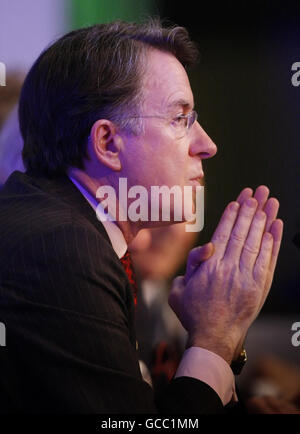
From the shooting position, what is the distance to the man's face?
104cm

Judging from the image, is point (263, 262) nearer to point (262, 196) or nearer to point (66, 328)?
point (262, 196)

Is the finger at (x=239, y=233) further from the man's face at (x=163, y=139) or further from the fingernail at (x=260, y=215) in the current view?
the man's face at (x=163, y=139)

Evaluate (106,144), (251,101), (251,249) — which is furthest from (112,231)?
(251,101)

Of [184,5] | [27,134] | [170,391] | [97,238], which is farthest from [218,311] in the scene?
[184,5]

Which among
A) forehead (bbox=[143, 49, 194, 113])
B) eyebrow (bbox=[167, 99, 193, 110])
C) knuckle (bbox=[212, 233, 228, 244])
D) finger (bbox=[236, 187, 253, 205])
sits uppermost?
forehead (bbox=[143, 49, 194, 113])

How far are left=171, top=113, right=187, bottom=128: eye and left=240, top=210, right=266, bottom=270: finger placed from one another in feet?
0.79

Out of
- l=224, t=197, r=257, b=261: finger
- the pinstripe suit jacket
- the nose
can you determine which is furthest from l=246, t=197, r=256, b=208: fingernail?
the pinstripe suit jacket

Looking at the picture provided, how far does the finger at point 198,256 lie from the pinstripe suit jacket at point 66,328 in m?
0.22

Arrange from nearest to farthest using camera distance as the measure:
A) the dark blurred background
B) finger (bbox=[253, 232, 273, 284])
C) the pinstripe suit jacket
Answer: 1. the pinstripe suit jacket
2. finger (bbox=[253, 232, 273, 284])
3. the dark blurred background

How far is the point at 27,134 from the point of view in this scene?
111 centimetres

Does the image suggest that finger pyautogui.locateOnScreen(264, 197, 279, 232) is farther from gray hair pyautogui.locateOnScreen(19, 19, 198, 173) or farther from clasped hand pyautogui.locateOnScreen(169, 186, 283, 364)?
gray hair pyautogui.locateOnScreen(19, 19, 198, 173)

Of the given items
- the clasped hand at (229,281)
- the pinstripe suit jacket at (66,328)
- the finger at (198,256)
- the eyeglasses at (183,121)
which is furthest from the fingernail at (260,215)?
the pinstripe suit jacket at (66,328)

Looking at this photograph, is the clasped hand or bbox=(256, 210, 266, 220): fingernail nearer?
the clasped hand

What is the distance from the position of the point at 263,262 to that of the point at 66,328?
0.42m
